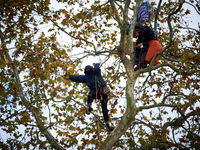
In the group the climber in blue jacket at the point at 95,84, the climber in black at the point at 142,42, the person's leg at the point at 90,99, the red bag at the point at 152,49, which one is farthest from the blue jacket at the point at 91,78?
the red bag at the point at 152,49

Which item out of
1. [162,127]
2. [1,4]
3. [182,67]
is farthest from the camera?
[182,67]

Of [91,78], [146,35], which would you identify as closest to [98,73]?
[91,78]

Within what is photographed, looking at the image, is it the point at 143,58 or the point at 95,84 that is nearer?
the point at 143,58

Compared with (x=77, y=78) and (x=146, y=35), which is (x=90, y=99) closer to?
(x=77, y=78)

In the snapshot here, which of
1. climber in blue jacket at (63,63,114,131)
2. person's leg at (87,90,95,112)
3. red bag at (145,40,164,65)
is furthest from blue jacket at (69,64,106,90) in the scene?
red bag at (145,40,164,65)

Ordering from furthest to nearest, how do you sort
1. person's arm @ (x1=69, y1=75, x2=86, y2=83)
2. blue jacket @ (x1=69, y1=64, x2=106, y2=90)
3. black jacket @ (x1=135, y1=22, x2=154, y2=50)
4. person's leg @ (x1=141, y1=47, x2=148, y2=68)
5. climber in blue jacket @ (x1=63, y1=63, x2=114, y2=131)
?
1. person's arm @ (x1=69, y1=75, x2=86, y2=83)
2. blue jacket @ (x1=69, y1=64, x2=106, y2=90)
3. climber in blue jacket @ (x1=63, y1=63, x2=114, y2=131)
4. black jacket @ (x1=135, y1=22, x2=154, y2=50)
5. person's leg @ (x1=141, y1=47, x2=148, y2=68)

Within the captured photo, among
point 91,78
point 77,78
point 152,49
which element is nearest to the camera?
point 152,49

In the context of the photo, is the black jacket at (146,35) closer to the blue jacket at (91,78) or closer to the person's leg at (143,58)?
the person's leg at (143,58)

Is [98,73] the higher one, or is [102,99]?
[98,73]

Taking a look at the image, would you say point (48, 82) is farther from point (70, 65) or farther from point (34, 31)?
point (34, 31)

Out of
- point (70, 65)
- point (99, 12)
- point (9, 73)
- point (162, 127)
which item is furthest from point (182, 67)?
point (9, 73)

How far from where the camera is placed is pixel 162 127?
650 cm

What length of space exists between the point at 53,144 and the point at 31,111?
101 cm

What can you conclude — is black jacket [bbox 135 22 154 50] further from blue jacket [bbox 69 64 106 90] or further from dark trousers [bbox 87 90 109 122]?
dark trousers [bbox 87 90 109 122]
